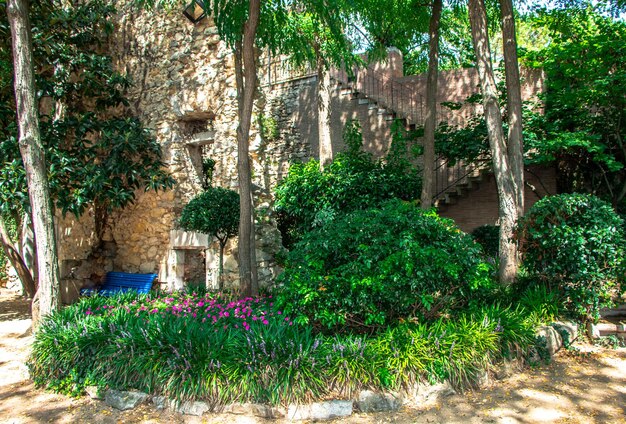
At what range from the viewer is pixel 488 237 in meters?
9.40

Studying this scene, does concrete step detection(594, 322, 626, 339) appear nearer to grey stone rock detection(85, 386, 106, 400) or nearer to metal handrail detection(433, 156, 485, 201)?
metal handrail detection(433, 156, 485, 201)

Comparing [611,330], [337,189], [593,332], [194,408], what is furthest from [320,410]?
[337,189]

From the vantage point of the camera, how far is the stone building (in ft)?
26.9

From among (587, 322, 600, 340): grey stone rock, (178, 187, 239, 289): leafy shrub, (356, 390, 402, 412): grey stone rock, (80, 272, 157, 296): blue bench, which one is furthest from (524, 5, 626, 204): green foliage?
(80, 272, 157, 296): blue bench

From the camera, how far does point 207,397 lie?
405 cm

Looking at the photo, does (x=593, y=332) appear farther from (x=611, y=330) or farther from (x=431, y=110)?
(x=431, y=110)

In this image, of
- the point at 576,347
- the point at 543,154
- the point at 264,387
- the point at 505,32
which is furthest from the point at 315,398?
the point at 543,154

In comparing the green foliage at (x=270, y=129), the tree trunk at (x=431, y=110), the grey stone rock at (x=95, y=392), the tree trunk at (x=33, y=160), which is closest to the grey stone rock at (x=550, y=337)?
Result: the tree trunk at (x=431, y=110)

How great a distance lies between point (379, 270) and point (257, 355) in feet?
4.76

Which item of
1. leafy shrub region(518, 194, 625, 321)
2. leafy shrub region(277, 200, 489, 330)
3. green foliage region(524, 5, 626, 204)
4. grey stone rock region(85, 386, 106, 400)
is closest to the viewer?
grey stone rock region(85, 386, 106, 400)

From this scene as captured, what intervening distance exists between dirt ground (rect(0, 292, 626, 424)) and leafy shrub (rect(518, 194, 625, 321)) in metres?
0.71

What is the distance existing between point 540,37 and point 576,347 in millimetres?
16391

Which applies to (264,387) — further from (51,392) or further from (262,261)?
(262,261)

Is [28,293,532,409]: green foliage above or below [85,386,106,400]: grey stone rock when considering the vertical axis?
above
